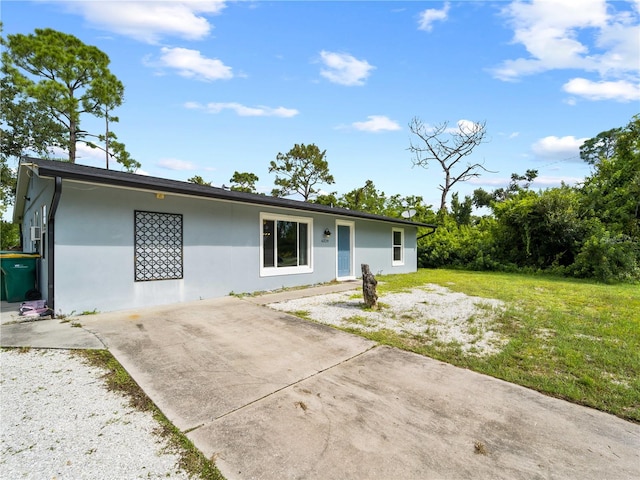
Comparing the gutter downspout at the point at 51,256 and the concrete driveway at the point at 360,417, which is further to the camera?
the gutter downspout at the point at 51,256

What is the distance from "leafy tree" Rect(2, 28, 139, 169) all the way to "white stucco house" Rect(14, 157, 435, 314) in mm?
12843

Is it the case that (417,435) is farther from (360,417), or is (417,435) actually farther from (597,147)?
(597,147)

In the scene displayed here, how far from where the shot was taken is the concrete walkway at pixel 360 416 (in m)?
1.92

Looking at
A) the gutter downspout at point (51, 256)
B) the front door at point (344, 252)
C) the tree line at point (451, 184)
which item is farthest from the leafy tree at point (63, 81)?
the front door at point (344, 252)

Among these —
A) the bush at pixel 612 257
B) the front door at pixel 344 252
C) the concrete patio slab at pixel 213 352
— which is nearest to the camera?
the concrete patio slab at pixel 213 352

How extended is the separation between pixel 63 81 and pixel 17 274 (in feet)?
63.0

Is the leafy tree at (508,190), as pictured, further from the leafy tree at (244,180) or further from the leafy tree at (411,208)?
the leafy tree at (244,180)

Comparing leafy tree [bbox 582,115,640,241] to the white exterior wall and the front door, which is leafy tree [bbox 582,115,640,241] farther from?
the white exterior wall

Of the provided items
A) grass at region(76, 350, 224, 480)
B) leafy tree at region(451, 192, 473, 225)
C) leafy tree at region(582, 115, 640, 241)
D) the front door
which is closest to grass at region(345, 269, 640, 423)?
grass at region(76, 350, 224, 480)

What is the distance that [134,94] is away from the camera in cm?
2255

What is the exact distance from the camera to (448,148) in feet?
85.8

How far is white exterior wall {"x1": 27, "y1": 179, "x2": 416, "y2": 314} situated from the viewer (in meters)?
5.30

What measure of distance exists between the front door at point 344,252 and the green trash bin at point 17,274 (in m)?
8.10


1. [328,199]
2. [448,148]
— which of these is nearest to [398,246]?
[328,199]
